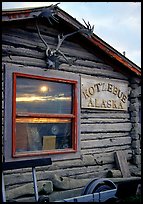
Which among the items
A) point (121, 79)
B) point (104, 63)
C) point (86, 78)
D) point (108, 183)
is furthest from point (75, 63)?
point (108, 183)

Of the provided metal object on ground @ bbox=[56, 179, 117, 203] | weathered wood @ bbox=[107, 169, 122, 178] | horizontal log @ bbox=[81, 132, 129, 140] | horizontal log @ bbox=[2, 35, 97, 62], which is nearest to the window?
horizontal log @ bbox=[81, 132, 129, 140]

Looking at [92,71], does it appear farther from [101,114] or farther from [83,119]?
[83,119]

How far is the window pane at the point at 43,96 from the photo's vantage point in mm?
7111

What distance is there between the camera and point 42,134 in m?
7.51

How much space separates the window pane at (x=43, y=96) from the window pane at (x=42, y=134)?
0.26 m

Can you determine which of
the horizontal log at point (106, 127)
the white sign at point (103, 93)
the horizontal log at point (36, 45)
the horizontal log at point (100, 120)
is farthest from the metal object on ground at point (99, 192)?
the horizontal log at point (36, 45)

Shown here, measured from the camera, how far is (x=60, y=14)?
7.68m

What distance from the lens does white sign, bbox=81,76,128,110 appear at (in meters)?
8.35

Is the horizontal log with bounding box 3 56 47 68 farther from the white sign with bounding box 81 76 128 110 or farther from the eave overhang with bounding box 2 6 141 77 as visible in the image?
the white sign with bounding box 81 76 128 110

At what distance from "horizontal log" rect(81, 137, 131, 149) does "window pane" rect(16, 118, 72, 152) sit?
1.66 ft

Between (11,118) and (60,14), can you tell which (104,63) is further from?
(11,118)

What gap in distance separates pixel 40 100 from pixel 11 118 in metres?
0.97

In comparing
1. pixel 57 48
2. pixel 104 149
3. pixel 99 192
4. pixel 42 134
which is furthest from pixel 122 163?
pixel 57 48

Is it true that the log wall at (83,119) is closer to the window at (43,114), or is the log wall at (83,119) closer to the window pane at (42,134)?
the window at (43,114)
